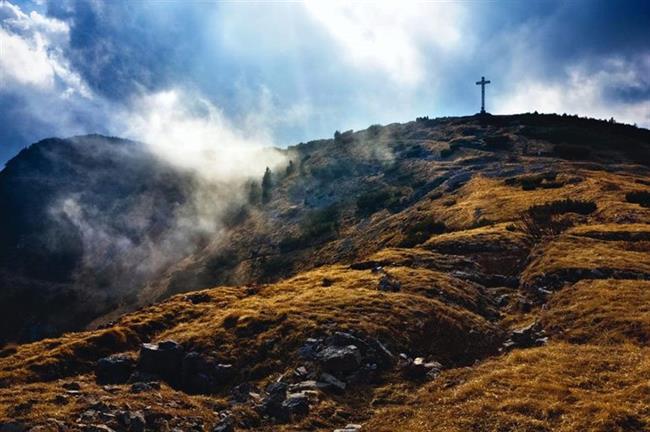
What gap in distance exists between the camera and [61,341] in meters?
34.1

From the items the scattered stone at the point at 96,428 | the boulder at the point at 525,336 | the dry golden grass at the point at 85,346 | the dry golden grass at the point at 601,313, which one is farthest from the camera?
the boulder at the point at 525,336

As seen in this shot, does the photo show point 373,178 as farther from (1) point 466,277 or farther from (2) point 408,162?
(1) point 466,277

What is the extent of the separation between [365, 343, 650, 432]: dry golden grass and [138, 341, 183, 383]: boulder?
11.2 m

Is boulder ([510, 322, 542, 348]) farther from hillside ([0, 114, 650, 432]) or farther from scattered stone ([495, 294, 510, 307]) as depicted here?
scattered stone ([495, 294, 510, 307])

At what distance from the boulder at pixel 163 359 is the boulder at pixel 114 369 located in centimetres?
65

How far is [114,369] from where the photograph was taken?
28.0 meters

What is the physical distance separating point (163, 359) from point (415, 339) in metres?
13.4

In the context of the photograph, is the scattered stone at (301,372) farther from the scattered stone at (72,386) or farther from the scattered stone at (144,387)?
the scattered stone at (72,386)

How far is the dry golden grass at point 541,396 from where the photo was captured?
1962cm

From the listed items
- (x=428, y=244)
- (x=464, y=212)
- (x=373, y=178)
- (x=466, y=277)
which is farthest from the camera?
(x=373, y=178)

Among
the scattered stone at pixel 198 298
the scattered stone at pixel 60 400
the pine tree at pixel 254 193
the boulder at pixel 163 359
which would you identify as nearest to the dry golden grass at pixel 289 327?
the boulder at pixel 163 359

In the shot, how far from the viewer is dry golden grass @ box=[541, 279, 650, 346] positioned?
27.8 m

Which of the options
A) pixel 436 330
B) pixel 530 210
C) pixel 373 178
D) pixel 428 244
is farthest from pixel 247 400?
pixel 373 178

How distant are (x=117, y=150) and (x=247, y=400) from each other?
6267 inches
